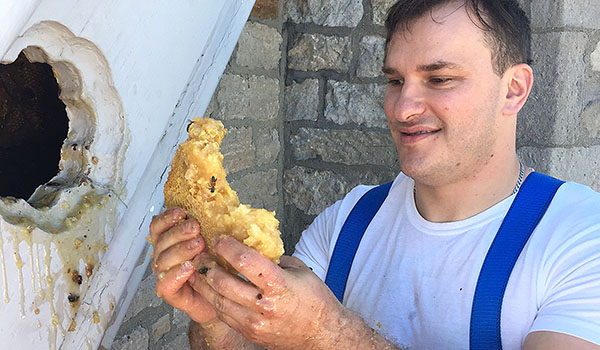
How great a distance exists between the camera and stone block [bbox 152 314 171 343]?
6.82ft

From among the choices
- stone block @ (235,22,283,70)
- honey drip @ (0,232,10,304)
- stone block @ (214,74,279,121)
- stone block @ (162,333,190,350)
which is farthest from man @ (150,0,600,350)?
stone block @ (235,22,283,70)

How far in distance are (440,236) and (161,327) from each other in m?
1.11

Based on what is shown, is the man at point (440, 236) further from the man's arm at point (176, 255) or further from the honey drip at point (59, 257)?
the honey drip at point (59, 257)

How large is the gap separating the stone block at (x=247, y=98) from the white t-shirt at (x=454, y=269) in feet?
2.49

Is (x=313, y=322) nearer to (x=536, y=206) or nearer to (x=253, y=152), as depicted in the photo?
(x=536, y=206)

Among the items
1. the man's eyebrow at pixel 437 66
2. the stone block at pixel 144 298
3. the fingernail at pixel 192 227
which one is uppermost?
the man's eyebrow at pixel 437 66

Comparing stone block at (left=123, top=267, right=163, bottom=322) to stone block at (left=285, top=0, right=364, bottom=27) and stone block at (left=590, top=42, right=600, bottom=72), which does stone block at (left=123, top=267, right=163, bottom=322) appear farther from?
stone block at (left=590, top=42, right=600, bottom=72)

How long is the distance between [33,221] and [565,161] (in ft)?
6.97

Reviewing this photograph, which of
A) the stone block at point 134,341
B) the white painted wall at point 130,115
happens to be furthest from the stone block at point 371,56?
the stone block at point 134,341

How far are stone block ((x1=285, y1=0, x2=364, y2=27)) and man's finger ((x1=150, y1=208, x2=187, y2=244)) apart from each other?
5.96 feet

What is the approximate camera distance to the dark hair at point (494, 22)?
1636mm

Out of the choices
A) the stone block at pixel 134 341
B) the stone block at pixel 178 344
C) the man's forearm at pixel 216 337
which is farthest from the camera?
the stone block at pixel 178 344

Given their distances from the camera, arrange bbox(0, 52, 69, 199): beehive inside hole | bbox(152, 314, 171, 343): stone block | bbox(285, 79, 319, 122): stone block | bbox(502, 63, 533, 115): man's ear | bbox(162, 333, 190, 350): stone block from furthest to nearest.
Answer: bbox(285, 79, 319, 122): stone block < bbox(162, 333, 190, 350): stone block < bbox(152, 314, 171, 343): stone block < bbox(502, 63, 533, 115): man's ear < bbox(0, 52, 69, 199): beehive inside hole

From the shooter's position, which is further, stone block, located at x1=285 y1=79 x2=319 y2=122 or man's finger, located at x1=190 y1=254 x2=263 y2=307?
stone block, located at x1=285 y1=79 x2=319 y2=122
